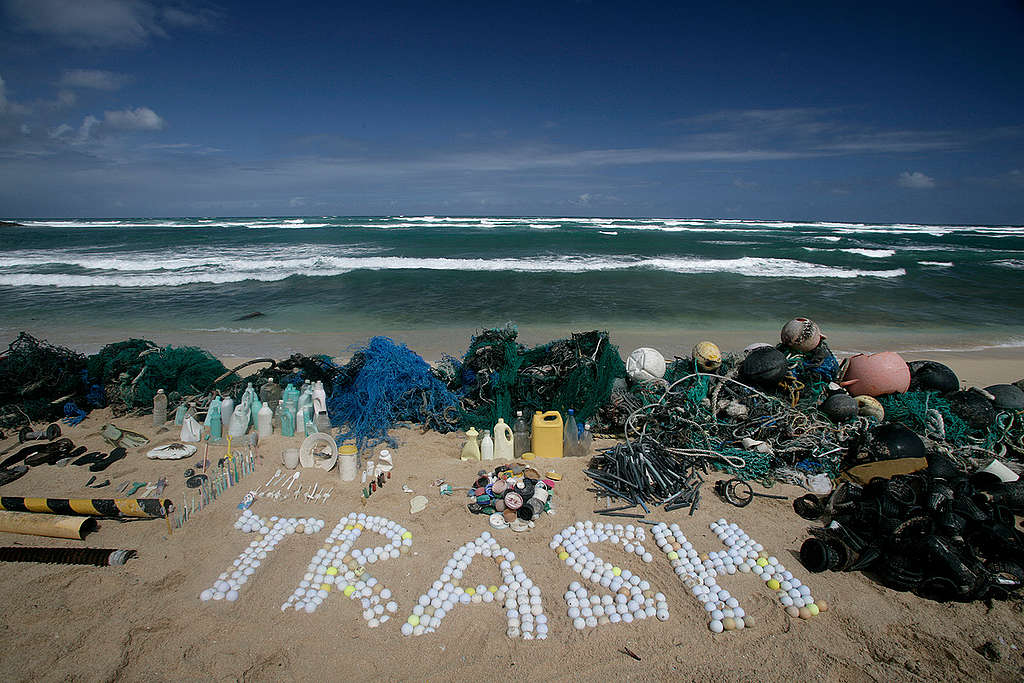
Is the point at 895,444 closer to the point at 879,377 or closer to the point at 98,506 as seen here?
the point at 879,377

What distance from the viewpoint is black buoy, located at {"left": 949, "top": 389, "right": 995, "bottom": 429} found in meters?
5.30

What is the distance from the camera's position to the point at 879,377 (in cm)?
578

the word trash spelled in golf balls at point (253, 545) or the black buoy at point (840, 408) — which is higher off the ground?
the black buoy at point (840, 408)

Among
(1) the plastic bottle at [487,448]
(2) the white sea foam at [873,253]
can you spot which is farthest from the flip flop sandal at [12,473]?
(2) the white sea foam at [873,253]

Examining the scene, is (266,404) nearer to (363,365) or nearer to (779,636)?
(363,365)

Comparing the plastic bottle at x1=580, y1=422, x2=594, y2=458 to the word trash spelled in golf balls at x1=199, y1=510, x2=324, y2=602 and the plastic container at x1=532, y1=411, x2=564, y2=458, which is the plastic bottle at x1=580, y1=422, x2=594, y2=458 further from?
the word trash spelled in golf balls at x1=199, y1=510, x2=324, y2=602

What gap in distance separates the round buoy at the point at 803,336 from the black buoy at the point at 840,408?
909 millimetres

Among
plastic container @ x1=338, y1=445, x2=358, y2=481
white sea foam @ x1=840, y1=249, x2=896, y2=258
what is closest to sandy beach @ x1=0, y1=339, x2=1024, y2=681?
plastic container @ x1=338, y1=445, x2=358, y2=481

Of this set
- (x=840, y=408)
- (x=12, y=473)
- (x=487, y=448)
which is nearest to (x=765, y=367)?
(x=840, y=408)

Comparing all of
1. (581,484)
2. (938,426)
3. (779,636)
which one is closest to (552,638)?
(779,636)

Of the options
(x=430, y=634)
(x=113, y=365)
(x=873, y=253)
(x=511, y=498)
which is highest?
(x=873, y=253)

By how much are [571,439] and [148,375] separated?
18.8 ft

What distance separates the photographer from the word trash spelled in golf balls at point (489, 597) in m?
3.13

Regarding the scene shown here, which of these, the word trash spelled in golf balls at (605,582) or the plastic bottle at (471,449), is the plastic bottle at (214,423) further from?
the word trash spelled in golf balls at (605,582)
